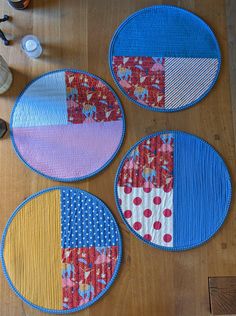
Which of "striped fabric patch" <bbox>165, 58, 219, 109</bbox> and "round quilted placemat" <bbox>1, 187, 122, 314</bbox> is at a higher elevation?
"striped fabric patch" <bbox>165, 58, 219, 109</bbox>

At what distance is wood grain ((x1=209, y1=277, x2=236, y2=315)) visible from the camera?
1.07 metres

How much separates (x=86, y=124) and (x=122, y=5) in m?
0.39

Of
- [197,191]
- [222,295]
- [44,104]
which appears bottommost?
[222,295]

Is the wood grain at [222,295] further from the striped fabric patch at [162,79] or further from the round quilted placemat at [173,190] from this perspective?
the striped fabric patch at [162,79]

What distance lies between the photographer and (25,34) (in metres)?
1.16

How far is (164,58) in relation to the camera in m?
1.15

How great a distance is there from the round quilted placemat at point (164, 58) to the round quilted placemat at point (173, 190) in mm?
124

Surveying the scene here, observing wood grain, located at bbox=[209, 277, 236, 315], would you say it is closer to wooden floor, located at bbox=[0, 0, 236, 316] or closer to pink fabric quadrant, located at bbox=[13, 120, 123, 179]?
wooden floor, located at bbox=[0, 0, 236, 316]

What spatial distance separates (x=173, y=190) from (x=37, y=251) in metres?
0.42

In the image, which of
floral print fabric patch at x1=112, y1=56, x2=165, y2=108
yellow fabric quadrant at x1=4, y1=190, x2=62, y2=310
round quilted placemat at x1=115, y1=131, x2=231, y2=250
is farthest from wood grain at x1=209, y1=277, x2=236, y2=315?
floral print fabric patch at x1=112, y1=56, x2=165, y2=108

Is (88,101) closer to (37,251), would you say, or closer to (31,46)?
(31,46)

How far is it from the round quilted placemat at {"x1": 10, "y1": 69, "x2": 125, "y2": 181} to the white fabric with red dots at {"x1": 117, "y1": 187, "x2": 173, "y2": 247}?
0.12 meters

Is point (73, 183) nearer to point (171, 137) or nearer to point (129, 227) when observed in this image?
point (129, 227)

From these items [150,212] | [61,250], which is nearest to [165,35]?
[150,212]
